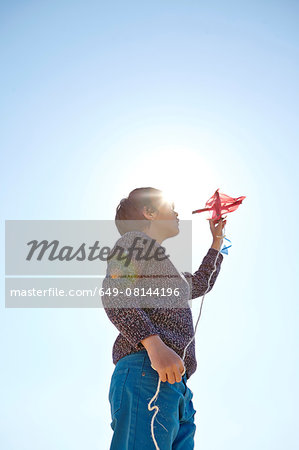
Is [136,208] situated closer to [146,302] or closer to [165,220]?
[165,220]

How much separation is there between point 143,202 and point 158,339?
2.72ft

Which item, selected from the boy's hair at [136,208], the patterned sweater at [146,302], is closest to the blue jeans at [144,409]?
the patterned sweater at [146,302]

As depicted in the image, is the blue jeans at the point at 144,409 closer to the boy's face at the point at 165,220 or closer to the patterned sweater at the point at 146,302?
the patterned sweater at the point at 146,302

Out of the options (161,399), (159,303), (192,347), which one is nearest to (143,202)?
(159,303)

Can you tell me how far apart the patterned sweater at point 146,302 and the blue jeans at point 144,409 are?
3.3 inches

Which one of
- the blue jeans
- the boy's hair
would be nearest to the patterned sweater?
the blue jeans

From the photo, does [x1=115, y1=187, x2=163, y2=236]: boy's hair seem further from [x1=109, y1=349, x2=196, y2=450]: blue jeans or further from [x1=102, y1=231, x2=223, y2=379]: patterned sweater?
[x1=109, y1=349, x2=196, y2=450]: blue jeans

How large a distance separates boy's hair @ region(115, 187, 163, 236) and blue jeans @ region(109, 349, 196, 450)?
2.26 ft

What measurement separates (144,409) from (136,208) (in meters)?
0.99

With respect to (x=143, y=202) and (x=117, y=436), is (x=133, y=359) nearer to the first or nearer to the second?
(x=117, y=436)

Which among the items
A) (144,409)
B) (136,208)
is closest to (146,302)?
(144,409)

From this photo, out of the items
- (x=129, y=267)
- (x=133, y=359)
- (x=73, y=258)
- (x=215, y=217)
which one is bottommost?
(x=133, y=359)

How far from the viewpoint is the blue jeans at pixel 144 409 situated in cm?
158

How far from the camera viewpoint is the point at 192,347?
6.16 ft
